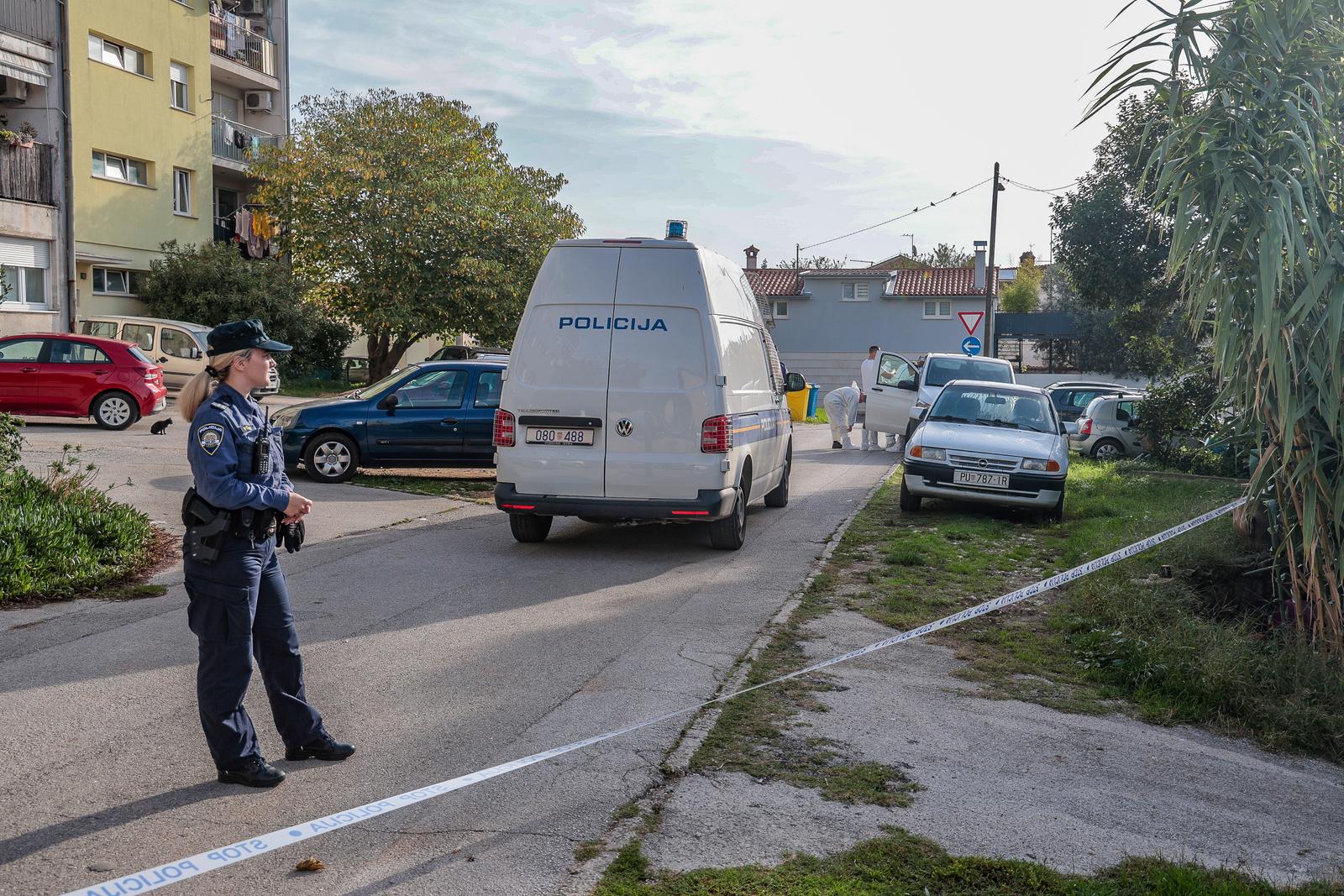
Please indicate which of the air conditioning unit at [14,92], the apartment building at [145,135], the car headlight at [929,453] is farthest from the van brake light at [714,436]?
the air conditioning unit at [14,92]

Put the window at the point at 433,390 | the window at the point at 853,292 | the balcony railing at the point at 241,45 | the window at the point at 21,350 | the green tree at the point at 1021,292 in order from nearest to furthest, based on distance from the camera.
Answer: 1. the window at the point at 433,390
2. the window at the point at 21,350
3. the balcony railing at the point at 241,45
4. the window at the point at 853,292
5. the green tree at the point at 1021,292

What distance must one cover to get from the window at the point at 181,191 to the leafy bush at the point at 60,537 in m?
23.6

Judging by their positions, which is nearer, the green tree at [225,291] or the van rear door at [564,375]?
the van rear door at [564,375]

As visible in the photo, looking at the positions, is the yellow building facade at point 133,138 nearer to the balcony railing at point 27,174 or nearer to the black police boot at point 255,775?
the balcony railing at point 27,174

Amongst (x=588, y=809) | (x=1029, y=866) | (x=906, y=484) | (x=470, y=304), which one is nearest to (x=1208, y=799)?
(x=1029, y=866)

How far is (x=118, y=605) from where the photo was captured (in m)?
7.84

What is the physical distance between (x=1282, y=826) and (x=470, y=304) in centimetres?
2709

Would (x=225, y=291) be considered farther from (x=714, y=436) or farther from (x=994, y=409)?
(x=714, y=436)

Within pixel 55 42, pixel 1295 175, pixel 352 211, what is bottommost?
pixel 1295 175

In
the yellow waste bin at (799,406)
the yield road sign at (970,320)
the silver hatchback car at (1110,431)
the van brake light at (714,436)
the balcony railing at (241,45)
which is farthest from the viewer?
the balcony railing at (241,45)

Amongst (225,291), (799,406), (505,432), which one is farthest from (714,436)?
(799,406)

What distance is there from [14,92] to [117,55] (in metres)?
4.03

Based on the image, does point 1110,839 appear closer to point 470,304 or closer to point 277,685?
point 277,685

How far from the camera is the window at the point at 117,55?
2827 centimetres
